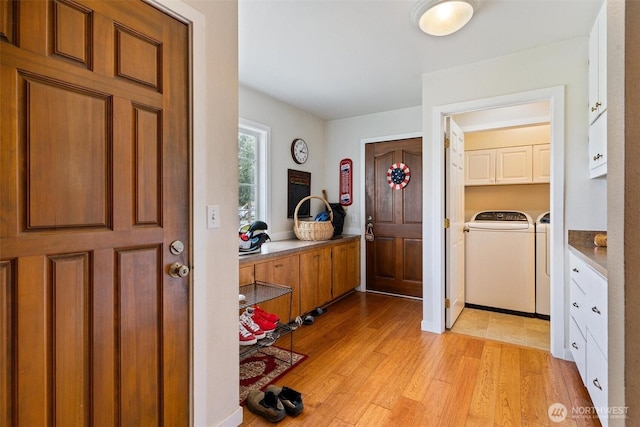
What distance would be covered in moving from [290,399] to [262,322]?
1.64 feet

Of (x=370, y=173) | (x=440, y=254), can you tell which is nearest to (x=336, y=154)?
(x=370, y=173)

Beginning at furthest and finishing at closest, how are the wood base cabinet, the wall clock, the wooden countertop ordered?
1. the wall clock
2. the wood base cabinet
3. the wooden countertop

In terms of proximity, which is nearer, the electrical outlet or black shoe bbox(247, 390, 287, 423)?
the electrical outlet

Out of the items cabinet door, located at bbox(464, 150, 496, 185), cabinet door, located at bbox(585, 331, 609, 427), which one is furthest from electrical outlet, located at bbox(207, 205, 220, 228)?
cabinet door, located at bbox(464, 150, 496, 185)

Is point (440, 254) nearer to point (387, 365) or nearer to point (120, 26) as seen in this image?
point (387, 365)

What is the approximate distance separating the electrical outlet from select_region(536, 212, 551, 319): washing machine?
323 centimetres

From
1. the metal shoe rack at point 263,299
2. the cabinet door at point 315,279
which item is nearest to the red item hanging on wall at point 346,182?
the cabinet door at point 315,279

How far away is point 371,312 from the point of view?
3371 mm

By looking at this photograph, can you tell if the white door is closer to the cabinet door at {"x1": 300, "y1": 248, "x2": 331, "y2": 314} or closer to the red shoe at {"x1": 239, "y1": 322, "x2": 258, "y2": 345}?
the cabinet door at {"x1": 300, "y1": 248, "x2": 331, "y2": 314}

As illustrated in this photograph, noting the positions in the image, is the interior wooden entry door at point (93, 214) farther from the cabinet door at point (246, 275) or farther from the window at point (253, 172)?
the window at point (253, 172)

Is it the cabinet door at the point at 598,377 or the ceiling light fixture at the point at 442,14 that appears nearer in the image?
the cabinet door at the point at 598,377

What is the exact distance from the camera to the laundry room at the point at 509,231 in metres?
3.06

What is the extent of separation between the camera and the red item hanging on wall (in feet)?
14.0

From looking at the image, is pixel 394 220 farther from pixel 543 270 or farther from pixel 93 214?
pixel 93 214
